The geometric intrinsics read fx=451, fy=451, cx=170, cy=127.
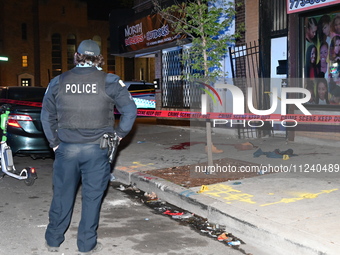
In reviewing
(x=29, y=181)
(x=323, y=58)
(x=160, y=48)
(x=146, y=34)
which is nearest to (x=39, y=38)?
(x=146, y=34)

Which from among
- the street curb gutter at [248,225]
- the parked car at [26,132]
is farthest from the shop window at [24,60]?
the street curb gutter at [248,225]

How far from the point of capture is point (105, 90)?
4320mm

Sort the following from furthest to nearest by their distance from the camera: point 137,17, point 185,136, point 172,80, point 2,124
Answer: point 137,17 → point 172,80 → point 185,136 → point 2,124

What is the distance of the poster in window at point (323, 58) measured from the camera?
10109 millimetres

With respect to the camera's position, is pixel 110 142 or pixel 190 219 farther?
pixel 190 219

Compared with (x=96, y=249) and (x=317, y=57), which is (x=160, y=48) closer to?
(x=317, y=57)

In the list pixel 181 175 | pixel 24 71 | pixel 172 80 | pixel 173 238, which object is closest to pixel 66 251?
pixel 173 238

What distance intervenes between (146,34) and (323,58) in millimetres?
8416

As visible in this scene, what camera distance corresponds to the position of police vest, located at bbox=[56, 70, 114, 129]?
14.0 ft

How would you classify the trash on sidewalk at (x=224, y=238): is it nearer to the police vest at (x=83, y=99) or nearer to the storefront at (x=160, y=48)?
the police vest at (x=83, y=99)

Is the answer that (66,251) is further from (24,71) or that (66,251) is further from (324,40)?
(24,71)

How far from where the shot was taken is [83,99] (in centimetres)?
429

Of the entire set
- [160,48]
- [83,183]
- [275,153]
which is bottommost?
[275,153]

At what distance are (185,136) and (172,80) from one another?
434 cm
